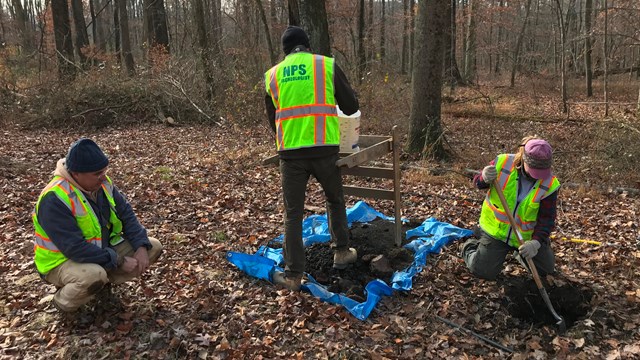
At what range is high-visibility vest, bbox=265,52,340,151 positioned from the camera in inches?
147

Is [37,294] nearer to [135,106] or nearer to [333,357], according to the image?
[333,357]

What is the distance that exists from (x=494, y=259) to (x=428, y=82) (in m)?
4.65

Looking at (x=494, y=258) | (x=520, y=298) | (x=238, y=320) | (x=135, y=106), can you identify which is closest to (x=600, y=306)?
(x=520, y=298)

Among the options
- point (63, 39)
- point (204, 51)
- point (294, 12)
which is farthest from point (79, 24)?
point (294, 12)

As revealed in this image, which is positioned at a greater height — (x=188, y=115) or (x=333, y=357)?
(x=188, y=115)

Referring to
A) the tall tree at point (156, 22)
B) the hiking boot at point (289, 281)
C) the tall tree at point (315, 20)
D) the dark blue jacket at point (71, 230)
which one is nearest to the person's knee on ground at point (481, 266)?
the hiking boot at point (289, 281)

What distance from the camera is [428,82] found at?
26.6 ft

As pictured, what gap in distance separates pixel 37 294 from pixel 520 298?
13.5 feet

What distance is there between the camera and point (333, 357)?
323 centimetres

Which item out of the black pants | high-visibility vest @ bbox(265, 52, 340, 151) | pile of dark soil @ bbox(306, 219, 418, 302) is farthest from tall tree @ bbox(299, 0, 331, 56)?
the black pants

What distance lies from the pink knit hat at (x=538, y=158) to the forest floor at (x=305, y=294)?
1031mm

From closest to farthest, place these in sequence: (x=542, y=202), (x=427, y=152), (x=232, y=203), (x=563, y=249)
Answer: (x=542, y=202) < (x=563, y=249) < (x=232, y=203) < (x=427, y=152)

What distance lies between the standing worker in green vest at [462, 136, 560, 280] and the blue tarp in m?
0.51

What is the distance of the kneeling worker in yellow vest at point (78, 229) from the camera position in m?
3.12
